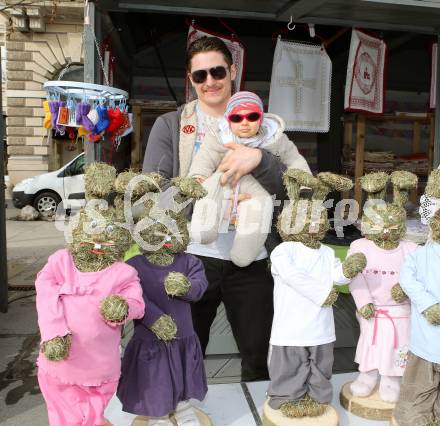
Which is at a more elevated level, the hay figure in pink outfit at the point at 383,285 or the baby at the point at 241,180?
the baby at the point at 241,180

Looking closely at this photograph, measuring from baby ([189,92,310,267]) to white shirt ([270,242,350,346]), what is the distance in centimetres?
14

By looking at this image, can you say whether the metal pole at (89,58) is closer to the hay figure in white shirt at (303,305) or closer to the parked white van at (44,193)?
the hay figure in white shirt at (303,305)

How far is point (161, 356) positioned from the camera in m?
1.84

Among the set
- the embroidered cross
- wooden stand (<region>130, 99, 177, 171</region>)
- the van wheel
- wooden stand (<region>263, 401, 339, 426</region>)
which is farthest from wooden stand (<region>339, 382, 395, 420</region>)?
the van wheel

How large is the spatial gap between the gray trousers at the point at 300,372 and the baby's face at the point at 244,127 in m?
0.89

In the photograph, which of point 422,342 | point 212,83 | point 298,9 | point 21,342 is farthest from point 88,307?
point 21,342

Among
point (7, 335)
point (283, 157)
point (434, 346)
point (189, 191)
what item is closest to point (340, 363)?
point (434, 346)

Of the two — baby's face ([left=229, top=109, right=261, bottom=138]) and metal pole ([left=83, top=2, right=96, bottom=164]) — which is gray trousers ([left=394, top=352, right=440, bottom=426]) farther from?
metal pole ([left=83, top=2, right=96, bottom=164])

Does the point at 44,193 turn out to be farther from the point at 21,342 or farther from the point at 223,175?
the point at 223,175

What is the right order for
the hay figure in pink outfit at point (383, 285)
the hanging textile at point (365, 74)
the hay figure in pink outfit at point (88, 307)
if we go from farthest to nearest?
the hanging textile at point (365, 74) < the hay figure in pink outfit at point (383, 285) < the hay figure in pink outfit at point (88, 307)

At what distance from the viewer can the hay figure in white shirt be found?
1.95 m

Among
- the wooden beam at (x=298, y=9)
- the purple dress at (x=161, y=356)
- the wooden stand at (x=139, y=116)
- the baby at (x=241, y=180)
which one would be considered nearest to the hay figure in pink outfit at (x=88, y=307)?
the purple dress at (x=161, y=356)

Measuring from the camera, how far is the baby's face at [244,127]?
198cm

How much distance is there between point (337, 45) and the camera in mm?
5203
